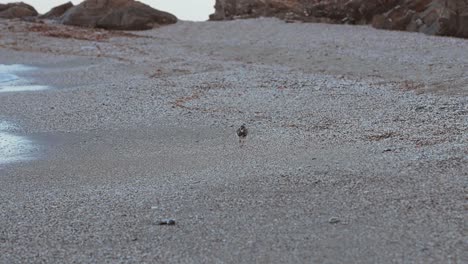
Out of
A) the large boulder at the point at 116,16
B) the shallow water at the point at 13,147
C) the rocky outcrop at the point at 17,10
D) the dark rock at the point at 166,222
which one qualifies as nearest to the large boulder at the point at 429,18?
the large boulder at the point at 116,16

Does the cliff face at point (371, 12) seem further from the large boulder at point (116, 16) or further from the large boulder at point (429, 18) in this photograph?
the large boulder at point (116, 16)

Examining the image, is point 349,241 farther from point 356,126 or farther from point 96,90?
point 96,90

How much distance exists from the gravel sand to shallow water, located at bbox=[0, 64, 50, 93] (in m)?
0.35

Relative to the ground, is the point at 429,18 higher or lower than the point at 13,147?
higher

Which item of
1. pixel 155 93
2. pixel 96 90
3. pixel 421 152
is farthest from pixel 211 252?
pixel 96 90

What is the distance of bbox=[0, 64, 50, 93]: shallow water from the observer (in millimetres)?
7262

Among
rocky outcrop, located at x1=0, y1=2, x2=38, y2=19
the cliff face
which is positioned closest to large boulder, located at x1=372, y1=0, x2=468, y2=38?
the cliff face

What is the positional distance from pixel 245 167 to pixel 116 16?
13.2 meters

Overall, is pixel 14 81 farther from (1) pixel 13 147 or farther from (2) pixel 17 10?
(2) pixel 17 10

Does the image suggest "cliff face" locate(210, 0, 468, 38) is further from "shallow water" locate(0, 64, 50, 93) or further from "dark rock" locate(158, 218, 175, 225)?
"dark rock" locate(158, 218, 175, 225)

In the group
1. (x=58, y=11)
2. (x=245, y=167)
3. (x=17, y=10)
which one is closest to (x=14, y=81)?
(x=245, y=167)

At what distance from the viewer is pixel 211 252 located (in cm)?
223

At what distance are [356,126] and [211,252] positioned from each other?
2.32 metres

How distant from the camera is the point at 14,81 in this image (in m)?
8.09
